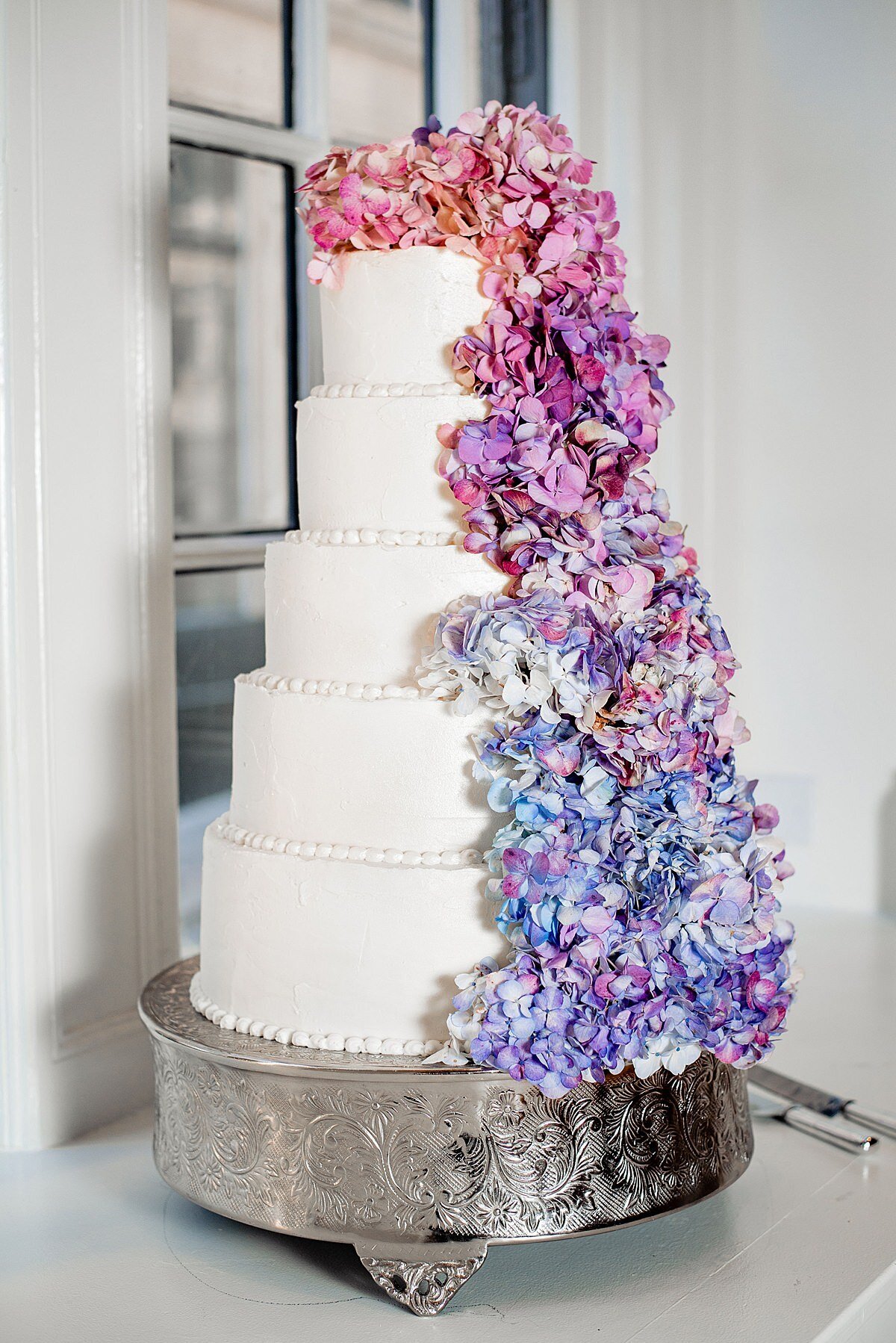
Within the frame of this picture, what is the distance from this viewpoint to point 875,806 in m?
2.14

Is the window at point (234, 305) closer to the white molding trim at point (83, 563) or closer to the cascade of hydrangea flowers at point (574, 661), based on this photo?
the white molding trim at point (83, 563)

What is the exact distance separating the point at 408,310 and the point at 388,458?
12cm

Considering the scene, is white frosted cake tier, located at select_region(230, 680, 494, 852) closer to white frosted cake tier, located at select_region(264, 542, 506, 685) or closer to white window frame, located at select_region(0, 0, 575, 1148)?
white frosted cake tier, located at select_region(264, 542, 506, 685)

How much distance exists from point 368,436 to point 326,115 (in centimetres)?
82

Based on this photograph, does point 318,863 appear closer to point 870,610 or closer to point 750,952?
point 750,952

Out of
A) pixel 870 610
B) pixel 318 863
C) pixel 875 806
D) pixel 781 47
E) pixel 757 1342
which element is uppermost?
pixel 781 47

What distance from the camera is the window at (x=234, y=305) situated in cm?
160

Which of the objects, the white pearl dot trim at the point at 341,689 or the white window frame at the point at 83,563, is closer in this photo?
the white pearl dot trim at the point at 341,689

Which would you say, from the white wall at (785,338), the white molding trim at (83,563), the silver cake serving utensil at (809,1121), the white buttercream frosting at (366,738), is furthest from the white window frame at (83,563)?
the white wall at (785,338)

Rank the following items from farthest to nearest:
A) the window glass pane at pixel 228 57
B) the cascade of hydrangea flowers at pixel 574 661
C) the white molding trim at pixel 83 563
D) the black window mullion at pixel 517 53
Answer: the black window mullion at pixel 517 53, the window glass pane at pixel 228 57, the white molding trim at pixel 83 563, the cascade of hydrangea flowers at pixel 574 661

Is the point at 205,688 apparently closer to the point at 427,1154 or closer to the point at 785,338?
the point at 427,1154

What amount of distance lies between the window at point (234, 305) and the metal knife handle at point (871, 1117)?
30.2 inches

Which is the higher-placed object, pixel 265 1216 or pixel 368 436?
pixel 368 436

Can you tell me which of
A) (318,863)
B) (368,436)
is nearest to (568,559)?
(368,436)
